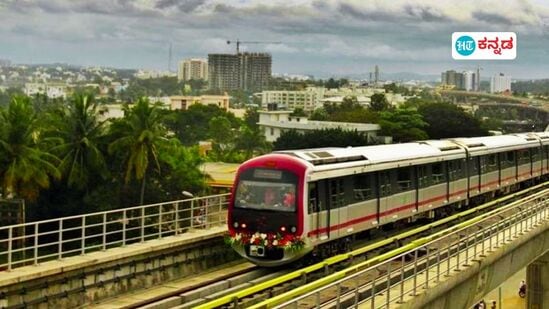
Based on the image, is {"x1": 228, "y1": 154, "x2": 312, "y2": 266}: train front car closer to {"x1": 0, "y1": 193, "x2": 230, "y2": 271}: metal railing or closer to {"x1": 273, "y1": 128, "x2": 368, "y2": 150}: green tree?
{"x1": 0, "y1": 193, "x2": 230, "y2": 271}: metal railing

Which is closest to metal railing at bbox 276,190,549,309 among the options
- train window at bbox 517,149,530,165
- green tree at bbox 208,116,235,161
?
train window at bbox 517,149,530,165

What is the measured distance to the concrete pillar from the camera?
101 feet

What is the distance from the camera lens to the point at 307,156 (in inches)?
687

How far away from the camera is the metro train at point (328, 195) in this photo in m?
16.6

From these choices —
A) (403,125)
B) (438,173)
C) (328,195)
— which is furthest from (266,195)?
(403,125)

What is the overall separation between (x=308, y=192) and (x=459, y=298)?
3.67 meters

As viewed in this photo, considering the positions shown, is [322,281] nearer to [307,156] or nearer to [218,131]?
[307,156]

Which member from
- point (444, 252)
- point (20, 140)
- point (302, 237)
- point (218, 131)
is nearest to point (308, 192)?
point (302, 237)

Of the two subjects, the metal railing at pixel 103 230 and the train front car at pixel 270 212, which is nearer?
the metal railing at pixel 103 230

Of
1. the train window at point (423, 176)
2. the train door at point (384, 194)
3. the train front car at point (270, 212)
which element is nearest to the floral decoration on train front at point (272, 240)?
the train front car at point (270, 212)

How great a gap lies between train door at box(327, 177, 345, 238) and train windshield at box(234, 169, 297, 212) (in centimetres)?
137

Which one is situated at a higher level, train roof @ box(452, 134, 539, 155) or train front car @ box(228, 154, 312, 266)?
train roof @ box(452, 134, 539, 155)

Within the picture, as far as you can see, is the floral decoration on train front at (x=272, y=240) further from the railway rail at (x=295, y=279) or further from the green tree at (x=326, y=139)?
the green tree at (x=326, y=139)

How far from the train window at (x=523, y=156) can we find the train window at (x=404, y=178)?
14.2 m
